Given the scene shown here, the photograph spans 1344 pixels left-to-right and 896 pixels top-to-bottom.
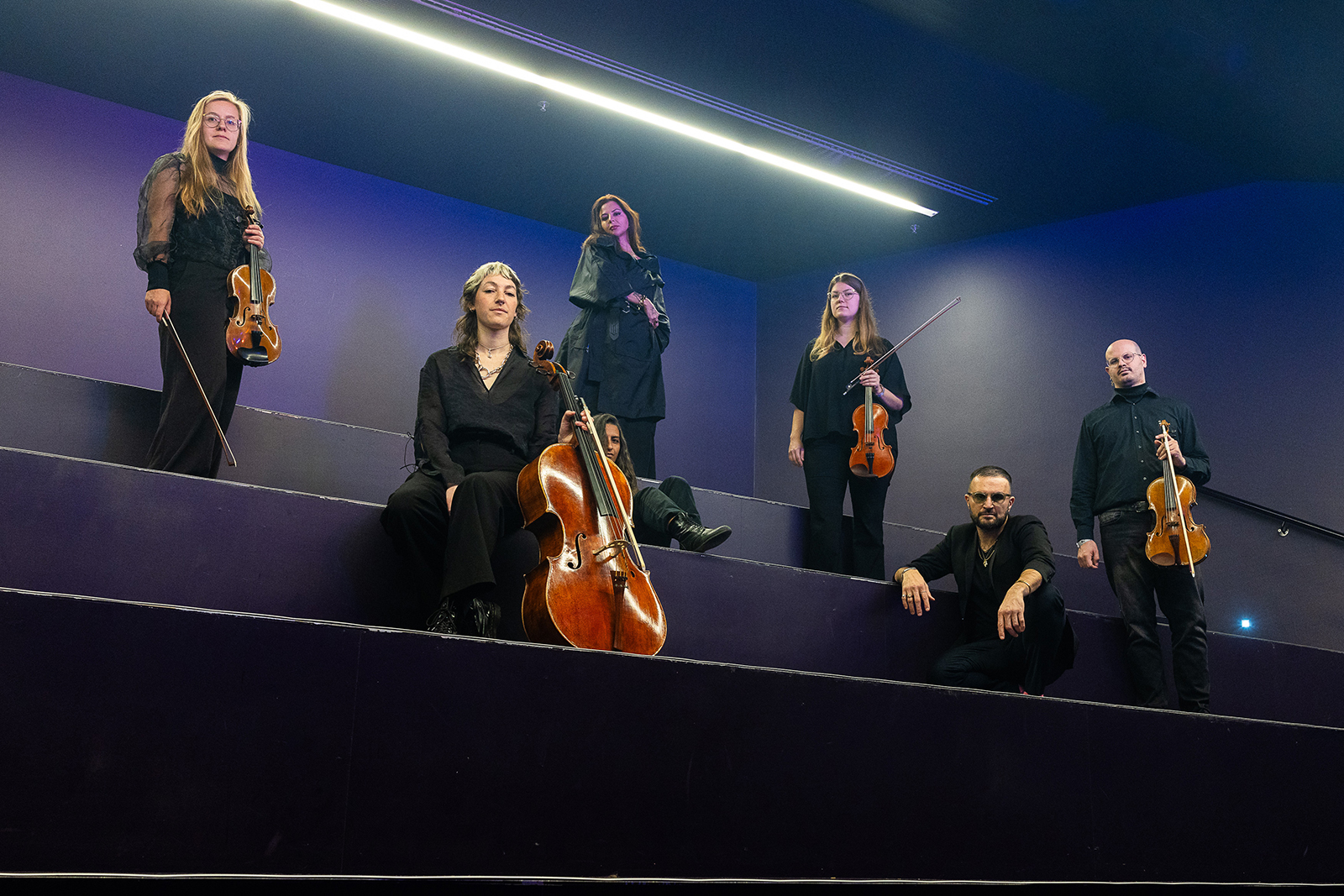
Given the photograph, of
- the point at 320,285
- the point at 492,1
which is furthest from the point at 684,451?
the point at 492,1

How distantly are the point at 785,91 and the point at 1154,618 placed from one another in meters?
2.68

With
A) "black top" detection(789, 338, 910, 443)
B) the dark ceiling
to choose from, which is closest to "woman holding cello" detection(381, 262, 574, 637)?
"black top" detection(789, 338, 910, 443)

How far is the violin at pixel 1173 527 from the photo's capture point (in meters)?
3.71

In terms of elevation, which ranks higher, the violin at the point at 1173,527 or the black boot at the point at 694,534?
the violin at the point at 1173,527

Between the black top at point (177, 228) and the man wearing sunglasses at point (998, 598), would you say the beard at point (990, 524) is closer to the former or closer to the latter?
the man wearing sunglasses at point (998, 598)

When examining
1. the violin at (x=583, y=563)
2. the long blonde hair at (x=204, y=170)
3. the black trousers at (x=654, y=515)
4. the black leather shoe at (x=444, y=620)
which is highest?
the long blonde hair at (x=204, y=170)

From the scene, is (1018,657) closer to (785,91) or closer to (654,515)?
(654,515)

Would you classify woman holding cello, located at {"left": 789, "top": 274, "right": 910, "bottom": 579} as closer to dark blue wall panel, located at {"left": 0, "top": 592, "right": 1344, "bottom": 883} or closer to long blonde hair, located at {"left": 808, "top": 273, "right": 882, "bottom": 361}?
long blonde hair, located at {"left": 808, "top": 273, "right": 882, "bottom": 361}

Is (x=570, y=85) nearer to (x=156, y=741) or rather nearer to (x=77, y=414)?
(x=77, y=414)

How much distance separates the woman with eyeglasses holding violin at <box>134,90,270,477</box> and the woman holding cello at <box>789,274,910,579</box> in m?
1.94

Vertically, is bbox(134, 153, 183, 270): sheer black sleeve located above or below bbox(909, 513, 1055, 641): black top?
above

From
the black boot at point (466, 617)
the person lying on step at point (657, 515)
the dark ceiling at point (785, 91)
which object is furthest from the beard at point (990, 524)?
the dark ceiling at point (785, 91)

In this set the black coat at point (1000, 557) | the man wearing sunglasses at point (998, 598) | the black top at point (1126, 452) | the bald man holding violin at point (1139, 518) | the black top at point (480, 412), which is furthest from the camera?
the black top at point (1126, 452)

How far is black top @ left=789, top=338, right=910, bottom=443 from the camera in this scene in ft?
13.6
